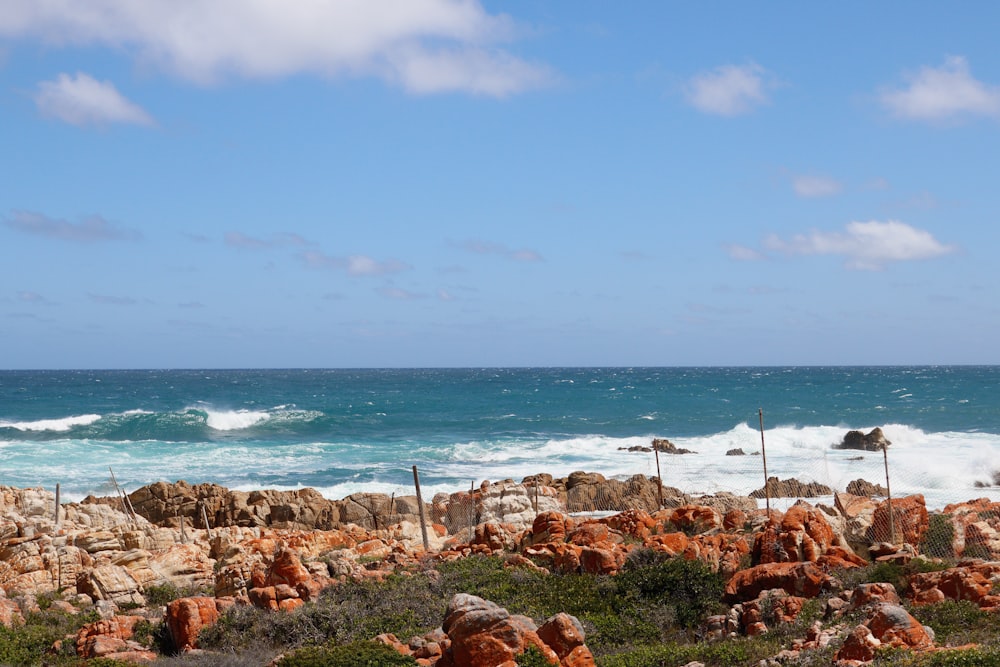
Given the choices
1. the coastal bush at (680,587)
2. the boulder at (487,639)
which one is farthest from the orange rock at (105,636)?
the coastal bush at (680,587)

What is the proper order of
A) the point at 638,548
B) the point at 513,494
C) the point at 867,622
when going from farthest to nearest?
the point at 513,494 < the point at 638,548 < the point at 867,622

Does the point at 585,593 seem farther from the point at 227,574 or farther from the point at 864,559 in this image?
the point at 227,574

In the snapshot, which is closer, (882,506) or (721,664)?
(721,664)

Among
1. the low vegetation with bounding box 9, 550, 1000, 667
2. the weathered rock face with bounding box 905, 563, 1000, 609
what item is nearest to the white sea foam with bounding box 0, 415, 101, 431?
the low vegetation with bounding box 9, 550, 1000, 667

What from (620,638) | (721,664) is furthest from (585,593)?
(721,664)

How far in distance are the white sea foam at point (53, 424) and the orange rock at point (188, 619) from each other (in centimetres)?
5347

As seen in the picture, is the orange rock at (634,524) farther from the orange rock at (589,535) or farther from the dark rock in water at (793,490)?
the dark rock in water at (793,490)

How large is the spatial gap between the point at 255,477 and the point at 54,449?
16.0 m

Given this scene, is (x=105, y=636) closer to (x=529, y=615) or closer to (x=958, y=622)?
(x=529, y=615)

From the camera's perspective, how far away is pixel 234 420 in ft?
222

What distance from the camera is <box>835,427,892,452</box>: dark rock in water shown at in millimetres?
48750

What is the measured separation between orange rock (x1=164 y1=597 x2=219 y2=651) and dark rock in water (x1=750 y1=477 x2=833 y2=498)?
21.8 meters

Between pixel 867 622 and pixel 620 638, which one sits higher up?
pixel 867 622

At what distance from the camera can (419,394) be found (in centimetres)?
9569
